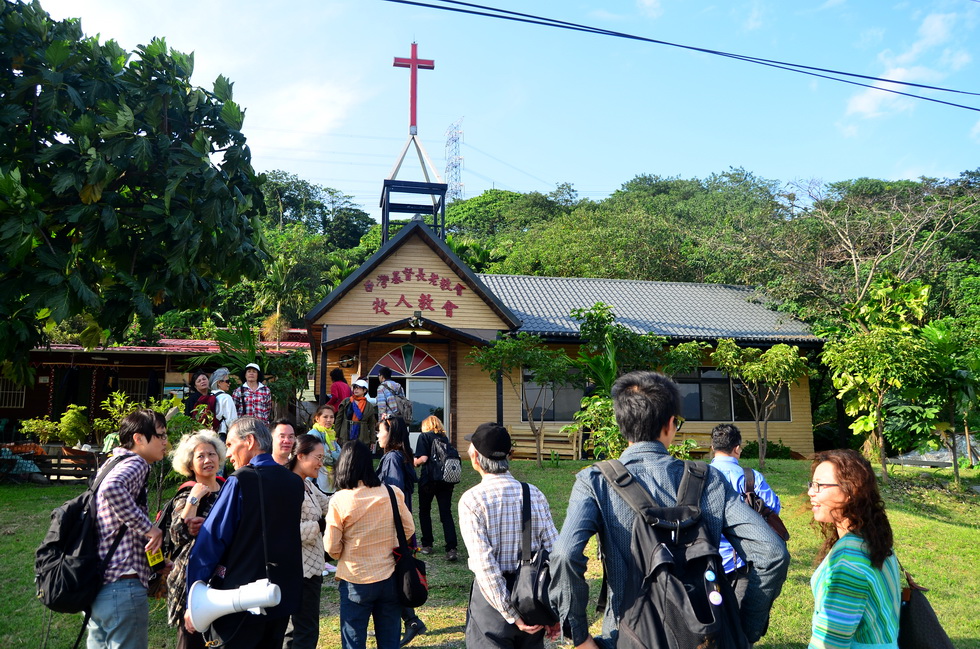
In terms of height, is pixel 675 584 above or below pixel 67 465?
above

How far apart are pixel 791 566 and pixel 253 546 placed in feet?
20.6

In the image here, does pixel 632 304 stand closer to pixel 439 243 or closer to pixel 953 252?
pixel 439 243

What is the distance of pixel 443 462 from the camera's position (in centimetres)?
731

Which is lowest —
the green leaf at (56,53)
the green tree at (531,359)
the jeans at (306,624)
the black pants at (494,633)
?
the jeans at (306,624)

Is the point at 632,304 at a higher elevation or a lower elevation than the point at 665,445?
higher

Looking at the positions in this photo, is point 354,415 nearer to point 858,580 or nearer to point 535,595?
point 535,595

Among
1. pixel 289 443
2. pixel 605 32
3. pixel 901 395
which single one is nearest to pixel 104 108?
pixel 289 443

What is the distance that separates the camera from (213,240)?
6.25 m

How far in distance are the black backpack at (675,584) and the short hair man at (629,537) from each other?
0.05 meters

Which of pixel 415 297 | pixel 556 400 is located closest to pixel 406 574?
pixel 415 297

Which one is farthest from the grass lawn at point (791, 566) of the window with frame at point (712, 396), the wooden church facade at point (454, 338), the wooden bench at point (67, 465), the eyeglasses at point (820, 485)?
the window with frame at point (712, 396)

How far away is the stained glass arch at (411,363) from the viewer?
16.8 meters

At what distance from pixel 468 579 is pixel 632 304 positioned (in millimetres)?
14863

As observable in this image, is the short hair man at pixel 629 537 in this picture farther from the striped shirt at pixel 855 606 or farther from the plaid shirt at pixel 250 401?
the plaid shirt at pixel 250 401
